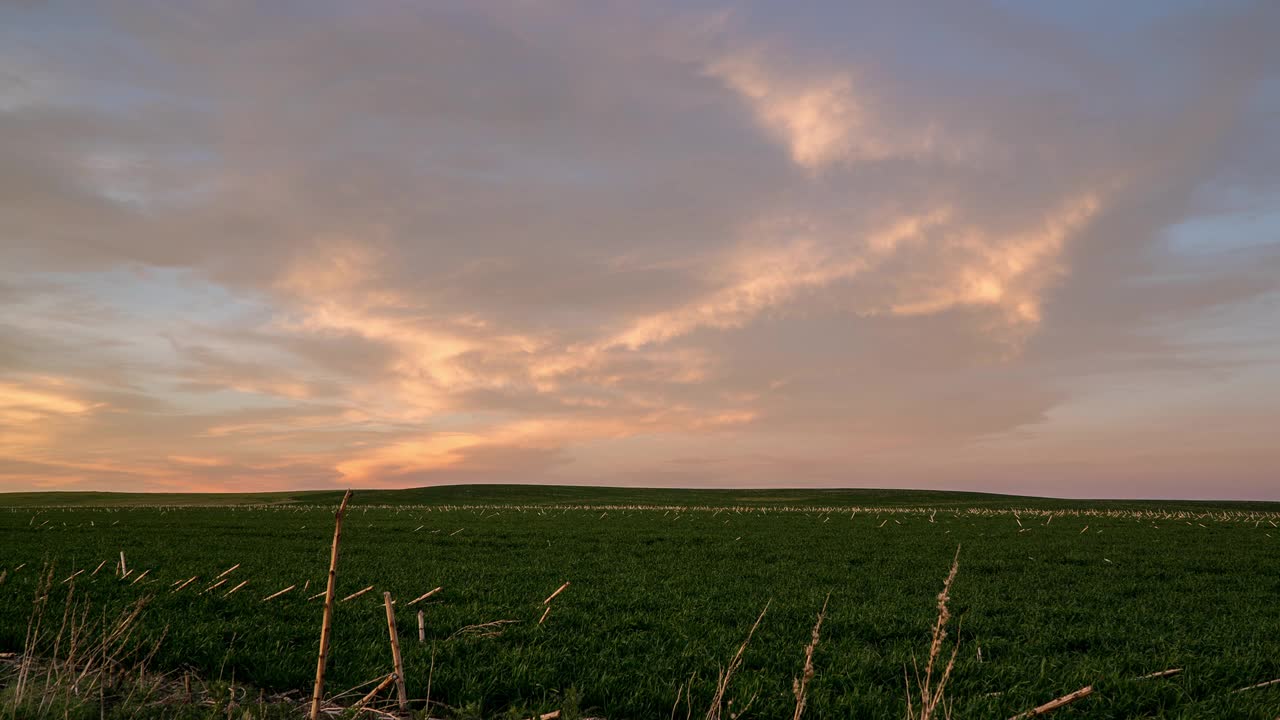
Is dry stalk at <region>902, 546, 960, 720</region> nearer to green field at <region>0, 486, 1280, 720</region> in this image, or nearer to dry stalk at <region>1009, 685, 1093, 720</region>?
dry stalk at <region>1009, 685, 1093, 720</region>

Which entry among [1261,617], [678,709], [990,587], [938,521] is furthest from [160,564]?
[938,521]

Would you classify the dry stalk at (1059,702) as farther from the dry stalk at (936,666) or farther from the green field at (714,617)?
the green field at (714,617)

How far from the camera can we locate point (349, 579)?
15492 mm

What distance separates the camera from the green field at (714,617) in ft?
24.5

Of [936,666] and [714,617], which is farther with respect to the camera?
[714,617]

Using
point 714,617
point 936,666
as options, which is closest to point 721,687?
point 936,666

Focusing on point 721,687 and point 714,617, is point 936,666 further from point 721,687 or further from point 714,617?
point 721,687

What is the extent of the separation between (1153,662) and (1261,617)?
5.92 meters

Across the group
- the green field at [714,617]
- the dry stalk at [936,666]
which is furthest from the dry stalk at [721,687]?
the dry stalk at [936,666]

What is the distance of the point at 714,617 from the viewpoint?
1131cm

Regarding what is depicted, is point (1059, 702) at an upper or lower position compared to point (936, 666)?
upper

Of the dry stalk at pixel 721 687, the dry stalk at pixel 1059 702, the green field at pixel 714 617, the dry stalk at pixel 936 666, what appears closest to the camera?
the dry stalk at pixel 936 666

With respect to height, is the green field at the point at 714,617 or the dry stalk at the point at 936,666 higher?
the dry stalk at the point at 936,666

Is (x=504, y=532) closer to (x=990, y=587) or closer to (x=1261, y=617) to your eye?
(x=990, y=587)
